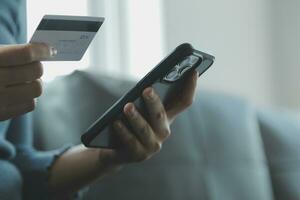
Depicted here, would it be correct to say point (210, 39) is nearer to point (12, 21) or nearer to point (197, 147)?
point (197, 147)

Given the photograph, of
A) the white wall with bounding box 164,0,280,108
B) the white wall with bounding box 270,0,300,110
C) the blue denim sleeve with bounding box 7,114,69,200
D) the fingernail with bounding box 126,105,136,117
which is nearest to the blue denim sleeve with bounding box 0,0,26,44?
the blue denim sleeve with bounding box 7,114,69,200

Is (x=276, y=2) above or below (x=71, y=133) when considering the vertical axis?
above

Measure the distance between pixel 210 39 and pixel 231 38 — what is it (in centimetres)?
7

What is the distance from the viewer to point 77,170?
777 mm

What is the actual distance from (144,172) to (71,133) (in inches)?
5.8

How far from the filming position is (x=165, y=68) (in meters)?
0.62

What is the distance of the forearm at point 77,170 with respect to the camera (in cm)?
76

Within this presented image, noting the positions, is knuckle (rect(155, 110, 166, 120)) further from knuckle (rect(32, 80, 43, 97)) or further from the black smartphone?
knuckle (rect(32, 80, 43, 97))

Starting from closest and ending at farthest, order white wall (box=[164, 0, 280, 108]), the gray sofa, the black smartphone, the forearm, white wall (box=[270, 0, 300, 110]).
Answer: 1. the black smartphone
2. the forearm
3. the gray sofa
4. white wall (box=[164, 0, 280, 108])
5. white wall (box=[270, 0, 300, 110])

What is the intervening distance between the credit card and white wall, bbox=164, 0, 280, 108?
72cm

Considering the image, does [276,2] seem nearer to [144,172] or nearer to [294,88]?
[294,88]

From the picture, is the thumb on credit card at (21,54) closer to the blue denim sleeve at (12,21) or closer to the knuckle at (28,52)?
the knuckle at (28,52)

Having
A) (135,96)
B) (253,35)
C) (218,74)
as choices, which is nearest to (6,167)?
(135,96)

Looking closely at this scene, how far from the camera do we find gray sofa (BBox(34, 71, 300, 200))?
3.20 ft
